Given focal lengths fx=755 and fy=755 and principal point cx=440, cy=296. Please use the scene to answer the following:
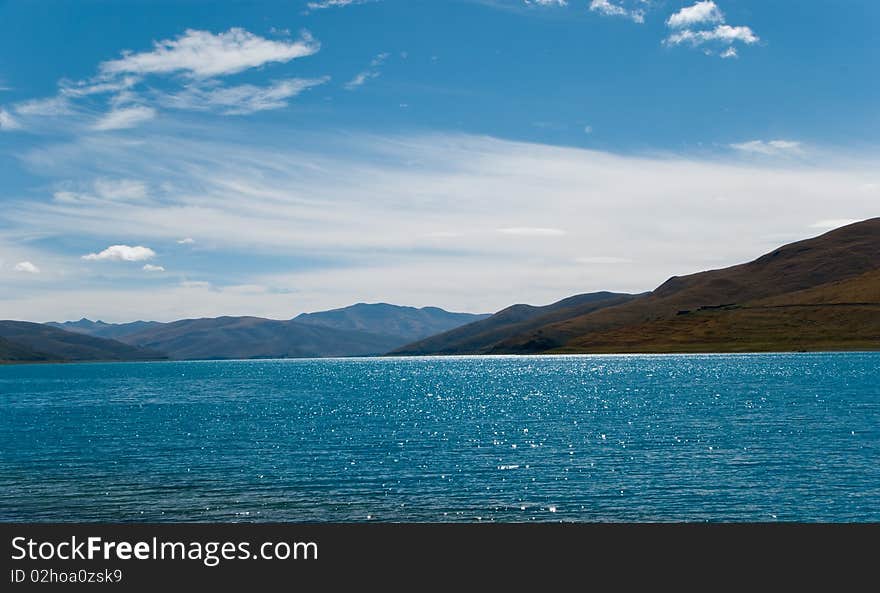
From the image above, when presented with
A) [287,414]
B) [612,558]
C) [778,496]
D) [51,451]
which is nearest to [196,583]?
[612,558]

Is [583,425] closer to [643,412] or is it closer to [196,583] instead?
[643,412]

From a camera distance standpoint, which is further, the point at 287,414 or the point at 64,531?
the point at 287,414

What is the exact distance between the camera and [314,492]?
192 feet

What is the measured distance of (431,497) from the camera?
55.7m

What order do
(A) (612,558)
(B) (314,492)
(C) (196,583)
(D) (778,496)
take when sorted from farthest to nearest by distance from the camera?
1. (B) (314,492)
2. (D) (778,496)
3. (A) (612,558)
4. (C) (196,583)

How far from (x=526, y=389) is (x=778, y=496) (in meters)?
143

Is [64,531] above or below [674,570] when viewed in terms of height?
above

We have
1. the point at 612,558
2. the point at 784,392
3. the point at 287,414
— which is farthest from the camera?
the point at 784,392

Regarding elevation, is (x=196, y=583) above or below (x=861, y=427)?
above

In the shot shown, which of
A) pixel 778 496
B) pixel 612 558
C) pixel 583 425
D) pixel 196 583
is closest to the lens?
pixel 196 583

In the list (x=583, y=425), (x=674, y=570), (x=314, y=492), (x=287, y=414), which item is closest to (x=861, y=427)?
(x=583, y=425)

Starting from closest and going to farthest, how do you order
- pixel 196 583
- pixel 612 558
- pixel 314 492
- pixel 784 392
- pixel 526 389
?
pixel 196 583 → pixel 612 558 → pixel 314 492 → pixel 784 392 → pixel 526 389

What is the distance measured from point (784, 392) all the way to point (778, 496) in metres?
109

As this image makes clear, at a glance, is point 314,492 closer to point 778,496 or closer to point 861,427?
point 778,496
